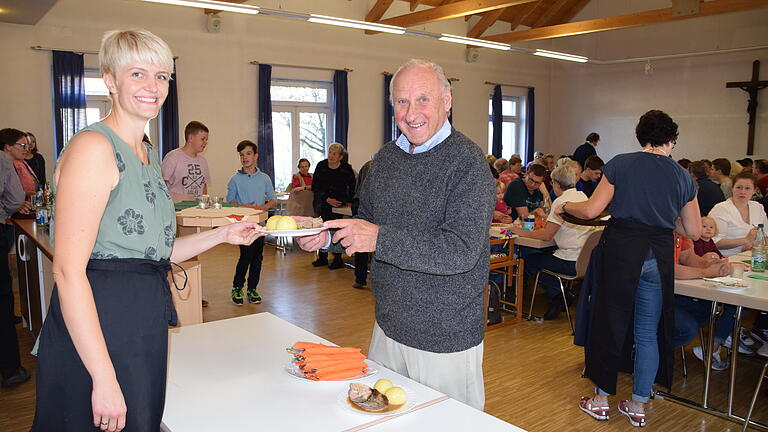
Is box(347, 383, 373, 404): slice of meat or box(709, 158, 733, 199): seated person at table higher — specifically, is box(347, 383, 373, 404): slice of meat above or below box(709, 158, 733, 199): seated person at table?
below

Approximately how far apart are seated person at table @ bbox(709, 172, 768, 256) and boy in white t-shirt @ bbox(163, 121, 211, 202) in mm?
4393

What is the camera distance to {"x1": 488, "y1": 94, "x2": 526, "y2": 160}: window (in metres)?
13.8

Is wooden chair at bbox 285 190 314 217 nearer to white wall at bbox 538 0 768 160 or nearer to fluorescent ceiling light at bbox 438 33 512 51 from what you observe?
fluorescent ceiling light at bbox 438 33 512 51

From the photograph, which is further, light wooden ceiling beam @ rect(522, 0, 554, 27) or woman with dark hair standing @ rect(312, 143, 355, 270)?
light wooden ceiling beam @ rect(522, 0, 554, 27)

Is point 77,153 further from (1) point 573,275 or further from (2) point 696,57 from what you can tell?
(2) point 696,57

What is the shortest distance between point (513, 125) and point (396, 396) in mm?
13155

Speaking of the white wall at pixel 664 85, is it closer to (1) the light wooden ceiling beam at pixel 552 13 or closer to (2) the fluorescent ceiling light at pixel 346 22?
(1) the light wooden ceiling beam at pixel 552 13

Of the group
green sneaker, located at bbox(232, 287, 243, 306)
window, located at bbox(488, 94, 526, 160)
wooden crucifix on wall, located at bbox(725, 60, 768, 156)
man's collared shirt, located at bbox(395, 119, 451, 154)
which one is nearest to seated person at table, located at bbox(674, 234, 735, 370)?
man's collared shirt, located at bbox(395, 119, 451, 154)

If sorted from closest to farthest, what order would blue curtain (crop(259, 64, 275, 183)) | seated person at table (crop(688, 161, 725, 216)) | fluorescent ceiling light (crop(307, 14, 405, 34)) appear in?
seated person at table (crop(688, 161, 725, 216)) → fluorescent ceiling light (crop(307, 14, 405, 34)) → blue curtain (crop(259, 64, 275, 183))

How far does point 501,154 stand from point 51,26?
352 inches

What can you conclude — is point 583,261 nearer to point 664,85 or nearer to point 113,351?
point 113,351

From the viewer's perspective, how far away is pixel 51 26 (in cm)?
797

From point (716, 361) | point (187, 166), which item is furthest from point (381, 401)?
point (187, 166)

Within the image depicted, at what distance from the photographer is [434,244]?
165 cm
